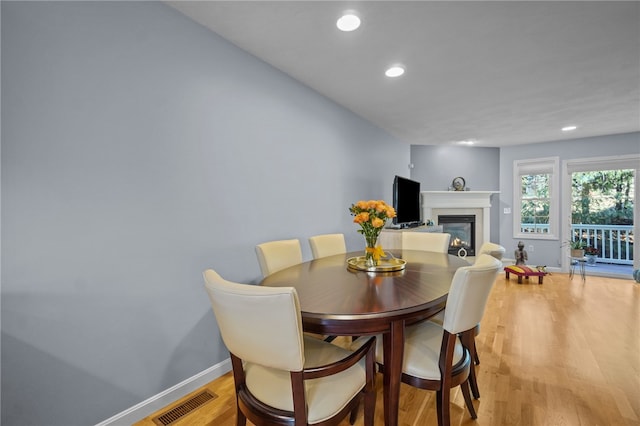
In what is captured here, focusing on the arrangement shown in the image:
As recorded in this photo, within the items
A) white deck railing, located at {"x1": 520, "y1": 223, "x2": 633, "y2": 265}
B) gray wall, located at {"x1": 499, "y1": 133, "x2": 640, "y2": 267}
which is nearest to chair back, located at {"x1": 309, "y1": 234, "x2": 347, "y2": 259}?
gray wall, located at {"x1": 499, "y1": 133, "x2": 640, "y2": 267}

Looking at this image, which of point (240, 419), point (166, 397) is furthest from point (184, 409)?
point (240, 419)

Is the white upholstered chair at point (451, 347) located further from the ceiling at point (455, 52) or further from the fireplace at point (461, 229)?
the fireplace at point (461, 229)

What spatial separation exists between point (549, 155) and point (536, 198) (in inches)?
32.8

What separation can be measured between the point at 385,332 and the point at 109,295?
145 centimetres

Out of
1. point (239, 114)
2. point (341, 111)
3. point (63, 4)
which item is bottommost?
point (239, 114)

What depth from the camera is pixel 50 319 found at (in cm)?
137

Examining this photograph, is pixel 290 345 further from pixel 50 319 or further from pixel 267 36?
pixel 267 36

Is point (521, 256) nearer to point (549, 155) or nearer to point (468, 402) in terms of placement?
point (549, 155)

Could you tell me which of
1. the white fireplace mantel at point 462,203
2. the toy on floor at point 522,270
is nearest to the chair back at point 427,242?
the toy on floor at point 522,270

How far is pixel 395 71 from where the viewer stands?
8.72 ft

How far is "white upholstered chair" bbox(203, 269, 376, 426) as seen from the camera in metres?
0.98

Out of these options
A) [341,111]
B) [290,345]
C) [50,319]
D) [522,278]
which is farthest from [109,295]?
[522,278]

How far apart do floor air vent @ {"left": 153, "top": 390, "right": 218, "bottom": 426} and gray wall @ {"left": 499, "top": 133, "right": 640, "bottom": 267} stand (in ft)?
19.8

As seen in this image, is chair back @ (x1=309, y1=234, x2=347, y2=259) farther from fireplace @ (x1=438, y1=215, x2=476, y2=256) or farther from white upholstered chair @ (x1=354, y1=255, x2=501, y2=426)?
fireplace @ (x1=438, y1=215, x2=476, y2=256)
